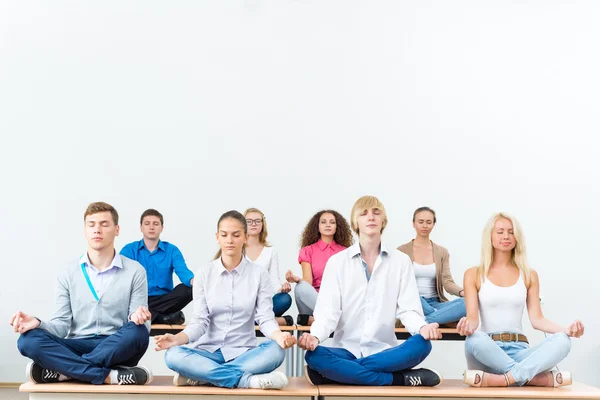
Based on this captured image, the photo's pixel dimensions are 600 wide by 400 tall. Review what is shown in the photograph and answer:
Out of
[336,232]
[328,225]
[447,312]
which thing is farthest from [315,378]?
[336,232]

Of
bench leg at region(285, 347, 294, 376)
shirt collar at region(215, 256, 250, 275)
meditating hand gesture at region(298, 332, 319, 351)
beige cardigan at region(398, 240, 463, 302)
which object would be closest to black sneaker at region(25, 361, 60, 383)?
shirt collar at region(215, 256, 250, 275)

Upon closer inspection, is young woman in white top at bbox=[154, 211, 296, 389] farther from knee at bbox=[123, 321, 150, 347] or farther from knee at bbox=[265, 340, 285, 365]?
knee at bbox=[123, 321, 150, 347]

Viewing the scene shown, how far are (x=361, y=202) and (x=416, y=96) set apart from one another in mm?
2902

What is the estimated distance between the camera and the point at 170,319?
4.89 m

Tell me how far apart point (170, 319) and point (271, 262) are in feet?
2.64

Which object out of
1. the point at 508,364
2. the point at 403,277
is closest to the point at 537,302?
the point at 508,364

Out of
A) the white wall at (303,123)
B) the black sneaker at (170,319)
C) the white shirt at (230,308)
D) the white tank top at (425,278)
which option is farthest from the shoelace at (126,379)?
the white wall at (303,123)

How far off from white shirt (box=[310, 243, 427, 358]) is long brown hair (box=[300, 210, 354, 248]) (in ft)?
5.69

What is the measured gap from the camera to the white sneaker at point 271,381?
9.80 feet

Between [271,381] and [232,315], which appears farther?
[232,315]

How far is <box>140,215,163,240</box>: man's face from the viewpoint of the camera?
5141mm

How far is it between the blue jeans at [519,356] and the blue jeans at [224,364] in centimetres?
92

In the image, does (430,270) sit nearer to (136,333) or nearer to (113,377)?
(136,333)

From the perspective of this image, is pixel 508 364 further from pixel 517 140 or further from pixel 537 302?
pixel 517 140
